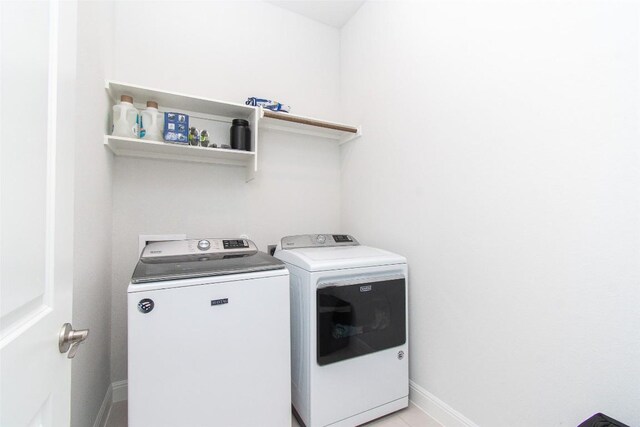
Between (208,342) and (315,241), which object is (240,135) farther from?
(208,342)

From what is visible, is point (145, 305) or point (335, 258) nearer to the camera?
point (145, 305)

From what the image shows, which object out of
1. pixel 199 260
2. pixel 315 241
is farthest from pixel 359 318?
pixel 199 260

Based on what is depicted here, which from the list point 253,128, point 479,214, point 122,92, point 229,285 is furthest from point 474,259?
Result: point 122,92

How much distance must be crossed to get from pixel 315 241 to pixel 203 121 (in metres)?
1.16

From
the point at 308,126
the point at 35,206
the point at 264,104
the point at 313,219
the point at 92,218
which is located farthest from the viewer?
the point at 313,219

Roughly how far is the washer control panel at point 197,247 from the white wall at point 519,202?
99 centimetres

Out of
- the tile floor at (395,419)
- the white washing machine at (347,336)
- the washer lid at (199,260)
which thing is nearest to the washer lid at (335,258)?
the white washing machine at (347,336)

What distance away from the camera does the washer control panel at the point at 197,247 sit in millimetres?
1503

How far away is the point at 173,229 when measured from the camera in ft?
6.17

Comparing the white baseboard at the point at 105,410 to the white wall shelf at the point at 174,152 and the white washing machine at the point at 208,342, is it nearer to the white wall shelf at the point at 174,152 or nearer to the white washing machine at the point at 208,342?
the white washing machine at the point at 208,342

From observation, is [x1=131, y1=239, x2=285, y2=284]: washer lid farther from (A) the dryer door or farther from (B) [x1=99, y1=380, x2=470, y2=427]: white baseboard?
(B) [x1=99, y1=380, x2=470, y2=427]: white baseboard

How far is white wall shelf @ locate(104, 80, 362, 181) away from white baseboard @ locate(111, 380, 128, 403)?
1427 mm

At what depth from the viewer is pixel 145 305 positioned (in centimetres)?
113

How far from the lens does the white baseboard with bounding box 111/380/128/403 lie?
1728mm
